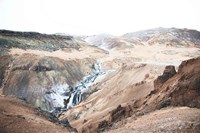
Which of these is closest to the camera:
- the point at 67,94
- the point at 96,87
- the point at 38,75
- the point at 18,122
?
the point at 18,122

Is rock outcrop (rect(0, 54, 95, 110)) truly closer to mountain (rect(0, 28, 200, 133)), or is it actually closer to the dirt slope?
mountain (rect(0, 28, 200, 133))

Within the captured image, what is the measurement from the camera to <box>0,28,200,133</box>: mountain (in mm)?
18609

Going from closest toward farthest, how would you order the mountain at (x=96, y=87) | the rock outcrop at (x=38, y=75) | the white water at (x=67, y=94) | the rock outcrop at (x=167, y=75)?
the mountain at (x=96, y=87), the rock outcrop at (x=167, y=75), the white water at (x=67, y=94), the rock outcrop at (x=38, y=75)

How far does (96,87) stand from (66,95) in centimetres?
691

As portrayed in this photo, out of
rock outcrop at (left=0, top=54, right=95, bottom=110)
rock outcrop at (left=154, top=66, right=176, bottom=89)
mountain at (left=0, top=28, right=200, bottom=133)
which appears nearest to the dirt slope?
mountain at (left=0, top=28, right=200, bottom=133)

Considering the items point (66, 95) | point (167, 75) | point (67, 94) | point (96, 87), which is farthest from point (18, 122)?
point (67, 94)

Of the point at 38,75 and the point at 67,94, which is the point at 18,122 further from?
the point at 38,75

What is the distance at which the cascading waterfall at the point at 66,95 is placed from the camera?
51500 mm

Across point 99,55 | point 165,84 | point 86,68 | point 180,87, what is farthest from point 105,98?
point 99,55

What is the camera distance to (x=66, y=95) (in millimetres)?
55094

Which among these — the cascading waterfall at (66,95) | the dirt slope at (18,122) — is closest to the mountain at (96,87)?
the cascading waterfall at (66,95)

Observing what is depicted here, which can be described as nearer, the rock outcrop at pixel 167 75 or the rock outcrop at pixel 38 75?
the rock outcrop at pixel 167 75

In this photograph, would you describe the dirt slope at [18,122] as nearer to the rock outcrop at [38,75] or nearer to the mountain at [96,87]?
the mountain at [96,87]

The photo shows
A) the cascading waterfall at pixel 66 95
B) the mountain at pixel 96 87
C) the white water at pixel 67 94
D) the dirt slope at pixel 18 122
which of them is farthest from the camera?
the white water at pixel 67 94
